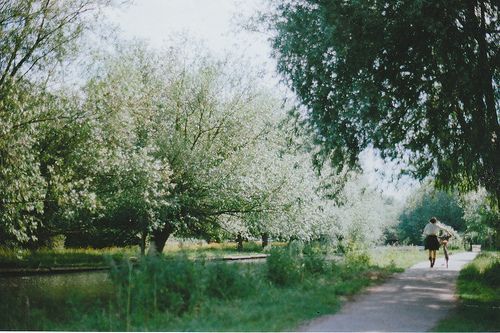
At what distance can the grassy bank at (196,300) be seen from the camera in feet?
26.5

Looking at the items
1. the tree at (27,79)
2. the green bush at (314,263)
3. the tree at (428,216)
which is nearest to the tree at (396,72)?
the green bush at (314,263)

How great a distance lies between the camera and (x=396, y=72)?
12289mm

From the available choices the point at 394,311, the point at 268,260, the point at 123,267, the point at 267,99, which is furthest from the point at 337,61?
the point at 267,99

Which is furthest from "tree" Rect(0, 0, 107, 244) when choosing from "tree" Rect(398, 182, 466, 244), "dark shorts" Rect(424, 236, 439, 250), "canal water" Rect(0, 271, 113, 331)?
"tree" Rect(398, 182, 466, 244)

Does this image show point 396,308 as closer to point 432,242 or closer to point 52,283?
point 432,242

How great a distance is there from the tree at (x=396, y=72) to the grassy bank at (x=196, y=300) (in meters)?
4.16

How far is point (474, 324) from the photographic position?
313 inches

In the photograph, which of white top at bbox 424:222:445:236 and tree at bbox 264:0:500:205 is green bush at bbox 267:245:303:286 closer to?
tree at bbox 264:0:500:205

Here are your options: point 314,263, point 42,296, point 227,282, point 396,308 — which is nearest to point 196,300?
point 227,282

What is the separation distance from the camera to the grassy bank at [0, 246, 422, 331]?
26.5 feet

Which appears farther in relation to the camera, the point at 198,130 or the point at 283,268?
the point at 198,130

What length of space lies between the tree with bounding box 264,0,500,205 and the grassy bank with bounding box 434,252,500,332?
2638mm

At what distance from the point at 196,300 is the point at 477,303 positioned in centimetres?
619

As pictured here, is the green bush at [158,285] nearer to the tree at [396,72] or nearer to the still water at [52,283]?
the still water at [52,283]
